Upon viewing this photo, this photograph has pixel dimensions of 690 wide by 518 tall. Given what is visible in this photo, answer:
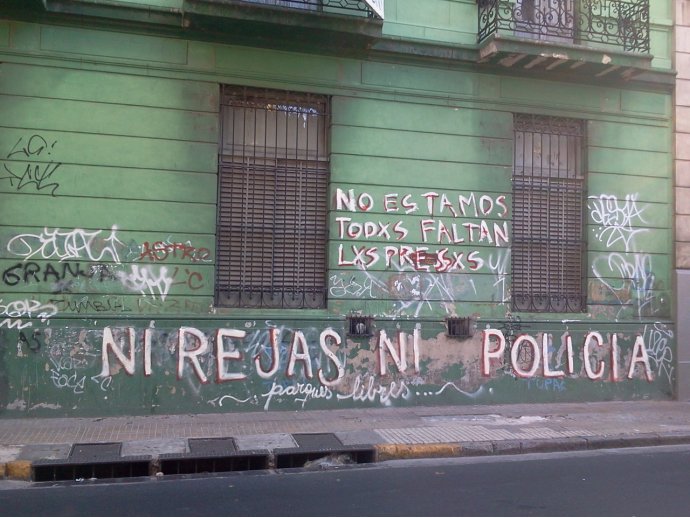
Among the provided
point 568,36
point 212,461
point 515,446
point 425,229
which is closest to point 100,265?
point 212,461

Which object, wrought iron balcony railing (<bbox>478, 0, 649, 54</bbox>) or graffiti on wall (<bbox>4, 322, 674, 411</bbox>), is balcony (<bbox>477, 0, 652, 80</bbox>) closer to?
wrought iron balcony railing (<bbox>478, 0, 649, 54</bbox>)

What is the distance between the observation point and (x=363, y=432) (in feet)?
28.7

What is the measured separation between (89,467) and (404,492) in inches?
125

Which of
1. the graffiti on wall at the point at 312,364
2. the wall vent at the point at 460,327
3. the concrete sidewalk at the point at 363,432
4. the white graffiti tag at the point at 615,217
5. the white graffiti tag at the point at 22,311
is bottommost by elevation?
the concrete sidewalk at the point at 363,432

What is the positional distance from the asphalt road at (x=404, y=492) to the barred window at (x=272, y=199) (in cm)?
335

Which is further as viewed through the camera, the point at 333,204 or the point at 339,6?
the point at 333,204

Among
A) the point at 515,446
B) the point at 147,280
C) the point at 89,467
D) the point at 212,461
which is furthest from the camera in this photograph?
the point at 147,280

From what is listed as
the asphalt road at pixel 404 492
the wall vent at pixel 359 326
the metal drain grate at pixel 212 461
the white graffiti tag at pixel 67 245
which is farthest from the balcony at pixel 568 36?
the metal drain grate at pixel 212 461

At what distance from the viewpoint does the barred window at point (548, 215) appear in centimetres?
1133

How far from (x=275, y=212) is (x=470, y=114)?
3322 mm

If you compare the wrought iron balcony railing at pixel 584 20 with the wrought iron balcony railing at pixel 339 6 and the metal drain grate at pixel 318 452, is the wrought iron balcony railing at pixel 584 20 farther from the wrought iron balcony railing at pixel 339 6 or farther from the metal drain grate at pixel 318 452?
the metal drain grate at pixel 318 452

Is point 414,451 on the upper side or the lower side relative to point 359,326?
lower

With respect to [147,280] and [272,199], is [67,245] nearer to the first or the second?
[147,280]

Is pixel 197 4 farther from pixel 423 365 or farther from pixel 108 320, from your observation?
pixel 423 365
